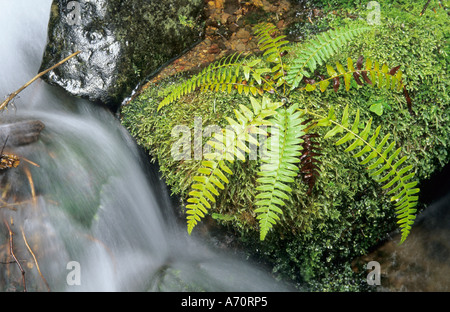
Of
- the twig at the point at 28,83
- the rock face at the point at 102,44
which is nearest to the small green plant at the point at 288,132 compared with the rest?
the rock face at the point at 102,44

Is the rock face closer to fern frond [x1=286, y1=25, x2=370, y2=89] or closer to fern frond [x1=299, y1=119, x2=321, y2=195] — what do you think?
fern frond [x1=286, y1=25, x2=370, y2=89]

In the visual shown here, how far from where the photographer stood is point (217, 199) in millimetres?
2838

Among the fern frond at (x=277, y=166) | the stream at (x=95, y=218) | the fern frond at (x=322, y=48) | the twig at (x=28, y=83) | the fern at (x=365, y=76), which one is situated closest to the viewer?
the fern frond at (x=277, y=166)

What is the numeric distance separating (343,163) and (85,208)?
231 cm

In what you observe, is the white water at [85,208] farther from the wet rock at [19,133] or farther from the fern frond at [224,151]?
the fern frond at [224,151]

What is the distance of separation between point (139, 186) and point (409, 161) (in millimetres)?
2582

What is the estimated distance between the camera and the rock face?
3.35 meters

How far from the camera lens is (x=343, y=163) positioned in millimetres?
2744

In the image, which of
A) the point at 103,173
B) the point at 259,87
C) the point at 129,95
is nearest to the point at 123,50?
the point at 129,95

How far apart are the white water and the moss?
0.37m

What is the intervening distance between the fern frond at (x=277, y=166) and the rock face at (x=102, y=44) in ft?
6.13

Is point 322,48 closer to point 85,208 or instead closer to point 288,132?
point 288,132

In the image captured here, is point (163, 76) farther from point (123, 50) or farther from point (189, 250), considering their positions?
point (189, 250)

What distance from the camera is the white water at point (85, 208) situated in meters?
2.67
